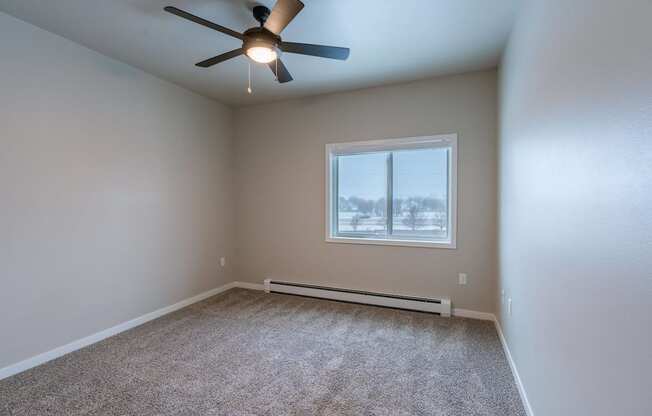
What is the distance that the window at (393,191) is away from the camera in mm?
3328

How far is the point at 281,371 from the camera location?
7.18ft

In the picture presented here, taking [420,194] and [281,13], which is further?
[420,194]

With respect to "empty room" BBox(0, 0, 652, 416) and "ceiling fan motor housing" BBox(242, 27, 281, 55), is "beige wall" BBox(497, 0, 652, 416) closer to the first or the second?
"empty room" BBox(0, 0, 652, 416)

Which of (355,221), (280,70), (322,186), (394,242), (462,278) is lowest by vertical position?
(462,278)

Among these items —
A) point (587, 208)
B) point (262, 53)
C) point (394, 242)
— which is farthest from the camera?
point (394, 242)

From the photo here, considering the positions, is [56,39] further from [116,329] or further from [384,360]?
[384,360]

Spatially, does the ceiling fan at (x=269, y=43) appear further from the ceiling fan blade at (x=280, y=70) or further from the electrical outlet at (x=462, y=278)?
the electrical outlet at (x=462, y=278)

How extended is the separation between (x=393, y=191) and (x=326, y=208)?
2.81 feet

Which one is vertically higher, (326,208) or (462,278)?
(326,208)

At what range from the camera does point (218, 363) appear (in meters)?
2.29

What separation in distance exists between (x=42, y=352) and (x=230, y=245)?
2203 millimetres

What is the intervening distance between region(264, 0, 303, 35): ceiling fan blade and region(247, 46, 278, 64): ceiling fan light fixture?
0.43ft

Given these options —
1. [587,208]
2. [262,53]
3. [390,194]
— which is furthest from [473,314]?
[262,53]

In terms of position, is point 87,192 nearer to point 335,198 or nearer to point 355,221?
point 335,198
